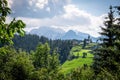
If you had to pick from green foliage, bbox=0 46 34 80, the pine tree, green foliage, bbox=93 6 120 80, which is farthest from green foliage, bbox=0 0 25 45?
green foliage, bbox=0 46 34 80

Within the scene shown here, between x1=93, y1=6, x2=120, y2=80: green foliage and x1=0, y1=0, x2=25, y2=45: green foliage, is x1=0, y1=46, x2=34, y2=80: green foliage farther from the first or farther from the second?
x1=0, y1=0, x2=25, y2=45: green foliage

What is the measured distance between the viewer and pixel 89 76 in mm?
35719

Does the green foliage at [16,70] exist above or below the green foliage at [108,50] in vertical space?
below

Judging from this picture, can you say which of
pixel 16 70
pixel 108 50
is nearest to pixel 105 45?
pixel 108 50

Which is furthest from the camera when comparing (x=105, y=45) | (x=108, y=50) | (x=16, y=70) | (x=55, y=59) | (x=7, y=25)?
(x=55, y=59)

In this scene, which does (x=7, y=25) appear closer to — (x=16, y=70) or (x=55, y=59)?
(x=16, y=70)

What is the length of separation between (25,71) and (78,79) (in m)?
29.8

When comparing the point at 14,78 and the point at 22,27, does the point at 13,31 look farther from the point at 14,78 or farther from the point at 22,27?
the point at 14,78

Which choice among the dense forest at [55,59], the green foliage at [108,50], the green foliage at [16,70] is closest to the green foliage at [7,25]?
the dense forest at [55,59]

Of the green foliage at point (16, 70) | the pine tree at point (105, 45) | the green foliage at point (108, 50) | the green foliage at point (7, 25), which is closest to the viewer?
the green foliage at point (7, 25)

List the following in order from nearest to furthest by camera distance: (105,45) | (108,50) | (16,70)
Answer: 1. (108,50)
2. (105,45)
3. (16,70)

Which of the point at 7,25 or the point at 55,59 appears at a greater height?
the point at 7,25

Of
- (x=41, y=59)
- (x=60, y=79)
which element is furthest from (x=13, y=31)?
(x=41, y=59)

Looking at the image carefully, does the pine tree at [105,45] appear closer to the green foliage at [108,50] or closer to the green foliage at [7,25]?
the green foliage at [108,50]
